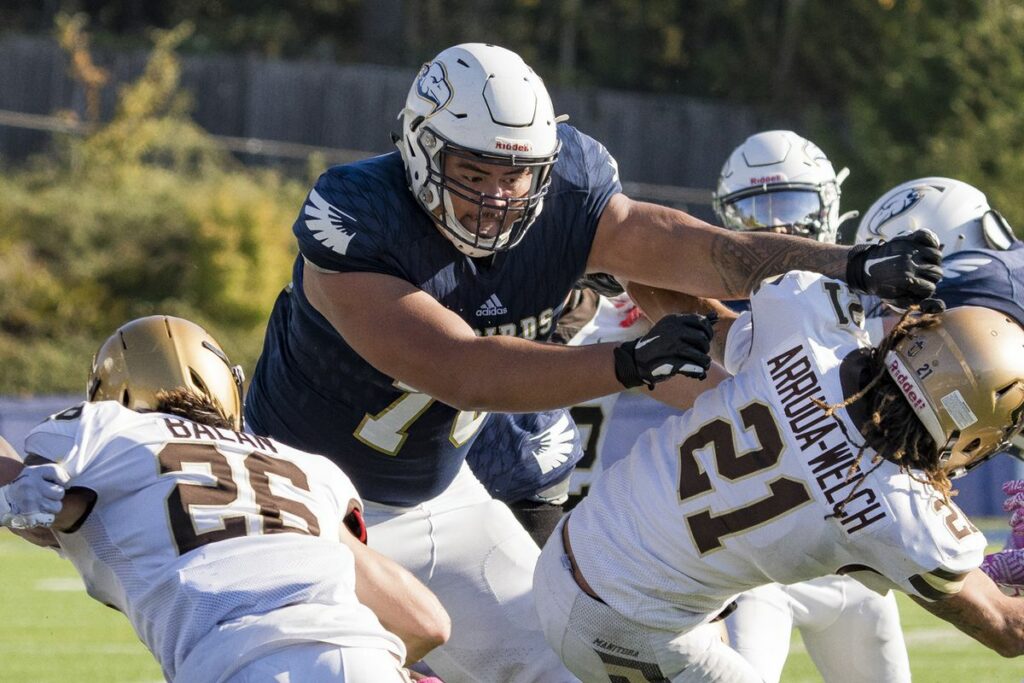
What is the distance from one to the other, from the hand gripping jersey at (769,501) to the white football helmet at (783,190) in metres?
2.19

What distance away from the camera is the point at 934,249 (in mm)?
3199

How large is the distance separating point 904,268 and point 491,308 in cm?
102

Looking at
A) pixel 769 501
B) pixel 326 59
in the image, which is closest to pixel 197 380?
pixel 769 501

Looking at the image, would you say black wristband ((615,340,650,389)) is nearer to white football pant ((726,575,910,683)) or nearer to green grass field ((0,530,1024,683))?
white football pant ((726,575,910,683))

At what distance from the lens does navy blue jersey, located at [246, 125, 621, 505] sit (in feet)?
11.6

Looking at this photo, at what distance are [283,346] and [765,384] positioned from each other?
1.41m

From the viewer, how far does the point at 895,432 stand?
3041 mm

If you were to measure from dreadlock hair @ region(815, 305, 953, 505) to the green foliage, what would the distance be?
12622mm

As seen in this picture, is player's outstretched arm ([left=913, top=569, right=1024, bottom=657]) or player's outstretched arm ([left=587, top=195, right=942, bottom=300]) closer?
player's outstretched arm ([left=913, top=569, right=1024, bottom=657])

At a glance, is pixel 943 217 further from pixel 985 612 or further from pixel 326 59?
pixel 326 59

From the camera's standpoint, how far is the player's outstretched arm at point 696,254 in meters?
3.57

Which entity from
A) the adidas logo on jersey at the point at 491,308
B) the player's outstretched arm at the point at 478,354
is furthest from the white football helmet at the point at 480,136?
the player's outstretched arm at the point at 478,354

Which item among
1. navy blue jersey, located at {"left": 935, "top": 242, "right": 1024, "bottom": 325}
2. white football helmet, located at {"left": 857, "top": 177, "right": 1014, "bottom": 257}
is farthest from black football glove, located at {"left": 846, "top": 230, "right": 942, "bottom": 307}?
white football helmet, located at {"left": 857, "top": 177, "right": 1014, "bottom": 257}

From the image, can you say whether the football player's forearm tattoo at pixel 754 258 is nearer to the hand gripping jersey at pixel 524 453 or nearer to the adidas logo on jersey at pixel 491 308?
the adidas logo on jersey at pixel 491 308
